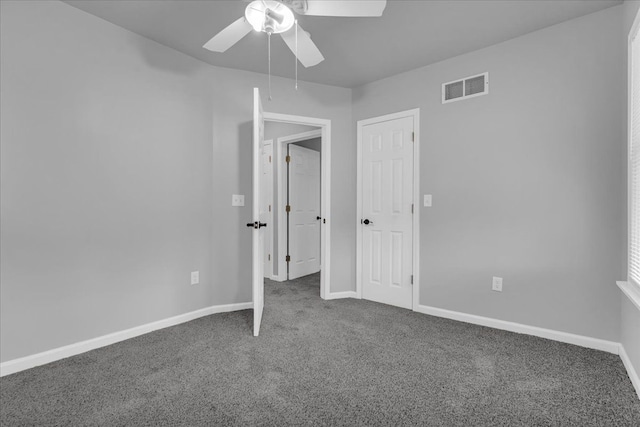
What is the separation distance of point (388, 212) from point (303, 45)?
210 cm

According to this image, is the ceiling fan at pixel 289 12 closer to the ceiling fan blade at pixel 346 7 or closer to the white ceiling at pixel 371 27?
the ceiling fan blade at pixel 346 7

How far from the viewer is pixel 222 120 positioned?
330 centimetres

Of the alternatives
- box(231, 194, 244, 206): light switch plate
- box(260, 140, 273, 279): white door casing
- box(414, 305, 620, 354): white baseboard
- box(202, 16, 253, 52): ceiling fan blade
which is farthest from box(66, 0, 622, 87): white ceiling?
box(414, 305, 620, 354): white baseboard

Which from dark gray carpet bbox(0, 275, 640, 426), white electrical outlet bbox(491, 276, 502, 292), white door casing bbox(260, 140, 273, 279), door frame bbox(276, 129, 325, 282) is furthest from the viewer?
white door casing bbox(260, 140, 273, 279)

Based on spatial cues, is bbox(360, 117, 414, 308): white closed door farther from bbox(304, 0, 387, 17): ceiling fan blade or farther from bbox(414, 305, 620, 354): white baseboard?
bbox(304, 0, 387, 17): ceiling fan blade

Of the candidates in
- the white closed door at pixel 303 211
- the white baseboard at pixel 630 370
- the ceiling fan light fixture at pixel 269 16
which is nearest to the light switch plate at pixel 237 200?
the white closed door at pixel 303 211

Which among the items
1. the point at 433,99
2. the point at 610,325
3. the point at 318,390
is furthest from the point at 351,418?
the point at 433,99

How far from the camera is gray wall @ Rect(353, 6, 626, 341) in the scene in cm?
235

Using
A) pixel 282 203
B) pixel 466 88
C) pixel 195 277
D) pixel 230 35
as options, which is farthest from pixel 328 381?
pixel 282 203

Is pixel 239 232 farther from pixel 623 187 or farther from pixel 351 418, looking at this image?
pixel 623 187

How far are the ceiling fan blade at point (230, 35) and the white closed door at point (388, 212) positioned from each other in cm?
207

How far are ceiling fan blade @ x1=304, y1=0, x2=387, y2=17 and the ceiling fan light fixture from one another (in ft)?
0.37

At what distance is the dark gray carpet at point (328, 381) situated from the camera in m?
1.63

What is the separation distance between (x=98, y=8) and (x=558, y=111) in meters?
3.50
